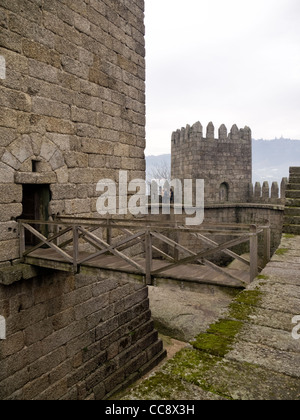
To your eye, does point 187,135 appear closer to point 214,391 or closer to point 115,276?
point 115,276

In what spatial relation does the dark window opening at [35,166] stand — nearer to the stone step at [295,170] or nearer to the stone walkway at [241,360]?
the stone walkway at [241,360]

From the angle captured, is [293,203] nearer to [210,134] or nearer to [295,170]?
[295,170]

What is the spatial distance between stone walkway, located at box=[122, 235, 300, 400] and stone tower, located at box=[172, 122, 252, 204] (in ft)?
52.0

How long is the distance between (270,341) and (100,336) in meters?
4.76

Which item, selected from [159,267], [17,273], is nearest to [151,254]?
[159,267]

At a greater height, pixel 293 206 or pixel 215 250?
pixel 293 206

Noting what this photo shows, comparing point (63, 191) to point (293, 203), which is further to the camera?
point (293, 203)

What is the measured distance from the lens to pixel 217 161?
1875cm

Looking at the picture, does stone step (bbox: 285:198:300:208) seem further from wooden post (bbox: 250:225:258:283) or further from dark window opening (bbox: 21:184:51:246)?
dark window opening (bbox: 21:184:51:246)

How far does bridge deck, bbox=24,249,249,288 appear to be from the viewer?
3908 mm

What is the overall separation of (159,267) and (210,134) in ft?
50.5

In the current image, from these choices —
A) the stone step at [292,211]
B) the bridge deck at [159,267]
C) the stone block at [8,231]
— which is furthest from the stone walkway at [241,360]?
the stone block at [8,231]

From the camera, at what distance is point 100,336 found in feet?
20.2
